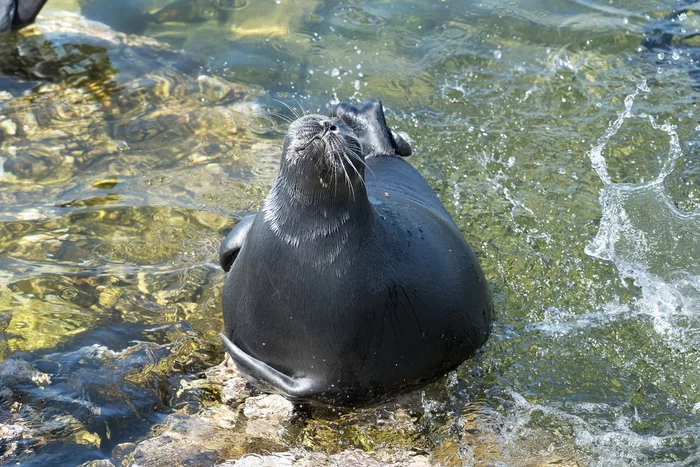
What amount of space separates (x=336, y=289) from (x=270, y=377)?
631 mm

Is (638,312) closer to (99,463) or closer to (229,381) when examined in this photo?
(229,381)

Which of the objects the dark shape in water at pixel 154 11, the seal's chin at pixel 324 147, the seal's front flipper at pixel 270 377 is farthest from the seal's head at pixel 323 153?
the dark shape in water at pixel 154 11

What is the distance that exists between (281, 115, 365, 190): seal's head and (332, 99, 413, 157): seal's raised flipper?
2106 mm

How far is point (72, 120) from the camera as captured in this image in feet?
26.4

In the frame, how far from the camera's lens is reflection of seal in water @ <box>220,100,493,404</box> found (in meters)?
4.31

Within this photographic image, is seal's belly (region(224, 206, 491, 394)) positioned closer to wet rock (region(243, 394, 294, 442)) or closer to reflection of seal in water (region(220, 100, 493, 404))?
reflection of seal in water (region(220, 100, 493, 404))

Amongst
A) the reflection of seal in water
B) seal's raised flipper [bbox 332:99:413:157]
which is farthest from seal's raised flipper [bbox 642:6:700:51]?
the reflection of seal in water

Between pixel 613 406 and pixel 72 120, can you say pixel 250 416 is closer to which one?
pixel 613 406

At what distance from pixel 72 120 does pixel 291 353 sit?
4.56m

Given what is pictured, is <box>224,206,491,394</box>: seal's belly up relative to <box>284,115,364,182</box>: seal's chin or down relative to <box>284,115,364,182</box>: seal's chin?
down

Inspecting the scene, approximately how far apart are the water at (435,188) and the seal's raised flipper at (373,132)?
761 millimetres

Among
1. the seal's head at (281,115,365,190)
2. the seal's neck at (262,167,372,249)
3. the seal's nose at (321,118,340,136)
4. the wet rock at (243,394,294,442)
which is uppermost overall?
the seal's nose at (321,118,340,136)

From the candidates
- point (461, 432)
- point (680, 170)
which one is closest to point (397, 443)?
point (461, 432)

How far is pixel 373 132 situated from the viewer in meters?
6.48
